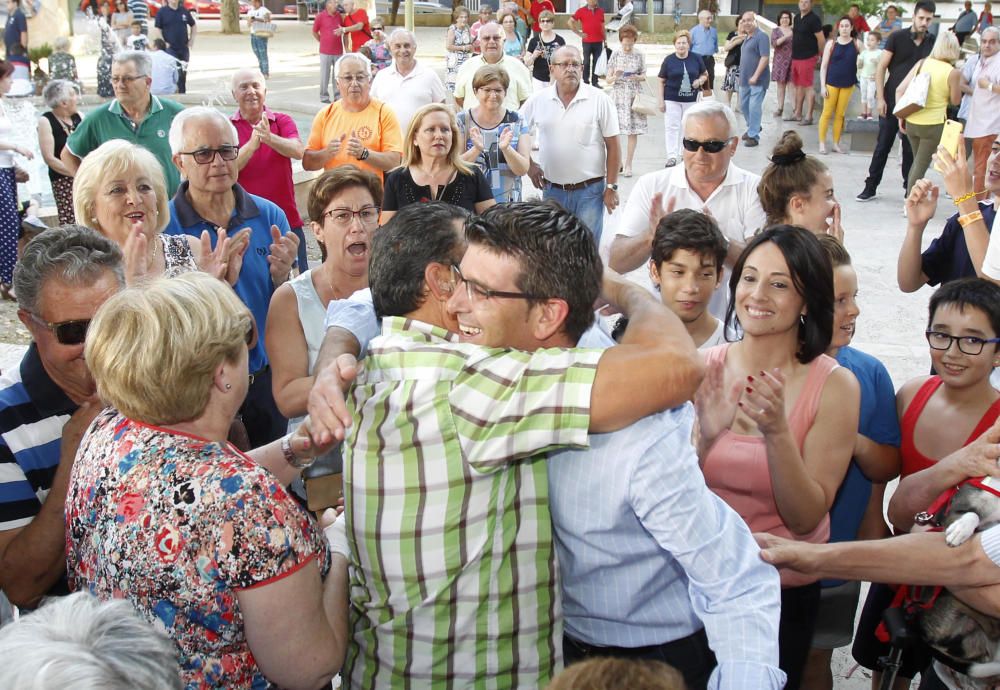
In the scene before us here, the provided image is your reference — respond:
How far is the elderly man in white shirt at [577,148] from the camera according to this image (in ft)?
24.0

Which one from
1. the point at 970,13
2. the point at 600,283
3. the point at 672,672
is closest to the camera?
the point at 672,672

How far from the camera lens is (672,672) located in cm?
145

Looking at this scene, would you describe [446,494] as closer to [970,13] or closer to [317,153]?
[317,153]

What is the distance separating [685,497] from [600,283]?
1.62 feet

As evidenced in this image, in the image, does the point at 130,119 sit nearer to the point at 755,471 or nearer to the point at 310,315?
the point at 310,315

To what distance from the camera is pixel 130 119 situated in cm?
595

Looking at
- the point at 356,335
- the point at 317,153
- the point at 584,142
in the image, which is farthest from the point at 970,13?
the point at 356,335

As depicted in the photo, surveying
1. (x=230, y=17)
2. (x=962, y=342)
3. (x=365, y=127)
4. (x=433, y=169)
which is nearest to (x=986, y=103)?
(x=365, y=127)

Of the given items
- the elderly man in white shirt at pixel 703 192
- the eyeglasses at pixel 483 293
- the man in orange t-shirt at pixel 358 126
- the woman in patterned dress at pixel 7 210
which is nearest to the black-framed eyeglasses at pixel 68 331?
the eyeglasses at pixel 483 293

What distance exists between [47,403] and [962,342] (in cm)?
273

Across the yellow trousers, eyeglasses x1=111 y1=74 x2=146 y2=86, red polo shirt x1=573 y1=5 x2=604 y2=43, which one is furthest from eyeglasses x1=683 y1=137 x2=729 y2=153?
red polo shirt x1=573 y1=5 x2=604 y2=43

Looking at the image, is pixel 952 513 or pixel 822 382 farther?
pixel 822 382

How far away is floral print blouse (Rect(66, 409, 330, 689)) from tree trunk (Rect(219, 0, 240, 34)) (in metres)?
32.1

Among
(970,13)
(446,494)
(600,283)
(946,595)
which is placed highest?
(970,13)
